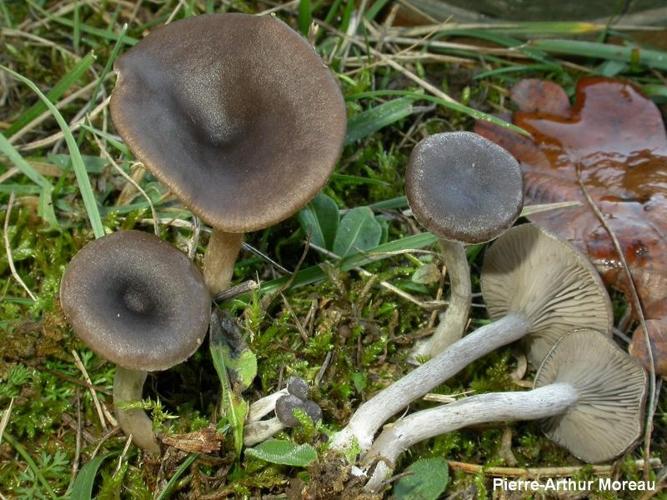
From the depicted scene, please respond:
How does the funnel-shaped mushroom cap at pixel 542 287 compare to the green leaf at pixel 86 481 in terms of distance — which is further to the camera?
the funnel-shaped mushroom cap at pixel 542 287

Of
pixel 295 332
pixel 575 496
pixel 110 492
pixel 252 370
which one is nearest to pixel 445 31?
pixel 295 332

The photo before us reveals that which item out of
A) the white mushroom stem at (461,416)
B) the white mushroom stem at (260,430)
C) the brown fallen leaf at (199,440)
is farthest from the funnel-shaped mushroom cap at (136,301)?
the white mushroom stem at (461,416)

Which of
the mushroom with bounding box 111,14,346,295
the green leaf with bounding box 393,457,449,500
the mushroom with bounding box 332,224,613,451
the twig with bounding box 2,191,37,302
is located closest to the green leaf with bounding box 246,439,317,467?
the mushroom with bounding box 332,224,613,451

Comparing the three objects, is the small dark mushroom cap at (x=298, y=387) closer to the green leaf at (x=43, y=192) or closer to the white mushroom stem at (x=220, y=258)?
the white mushroom stem at (x=220, y=258)

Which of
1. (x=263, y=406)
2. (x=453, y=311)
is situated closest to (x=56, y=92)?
(x=263, y=406)

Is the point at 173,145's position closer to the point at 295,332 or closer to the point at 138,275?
the point at 138,275

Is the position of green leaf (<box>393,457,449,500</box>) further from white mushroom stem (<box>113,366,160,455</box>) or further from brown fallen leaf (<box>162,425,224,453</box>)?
white mushroom stem (<box>113,366,160,455</box>)
